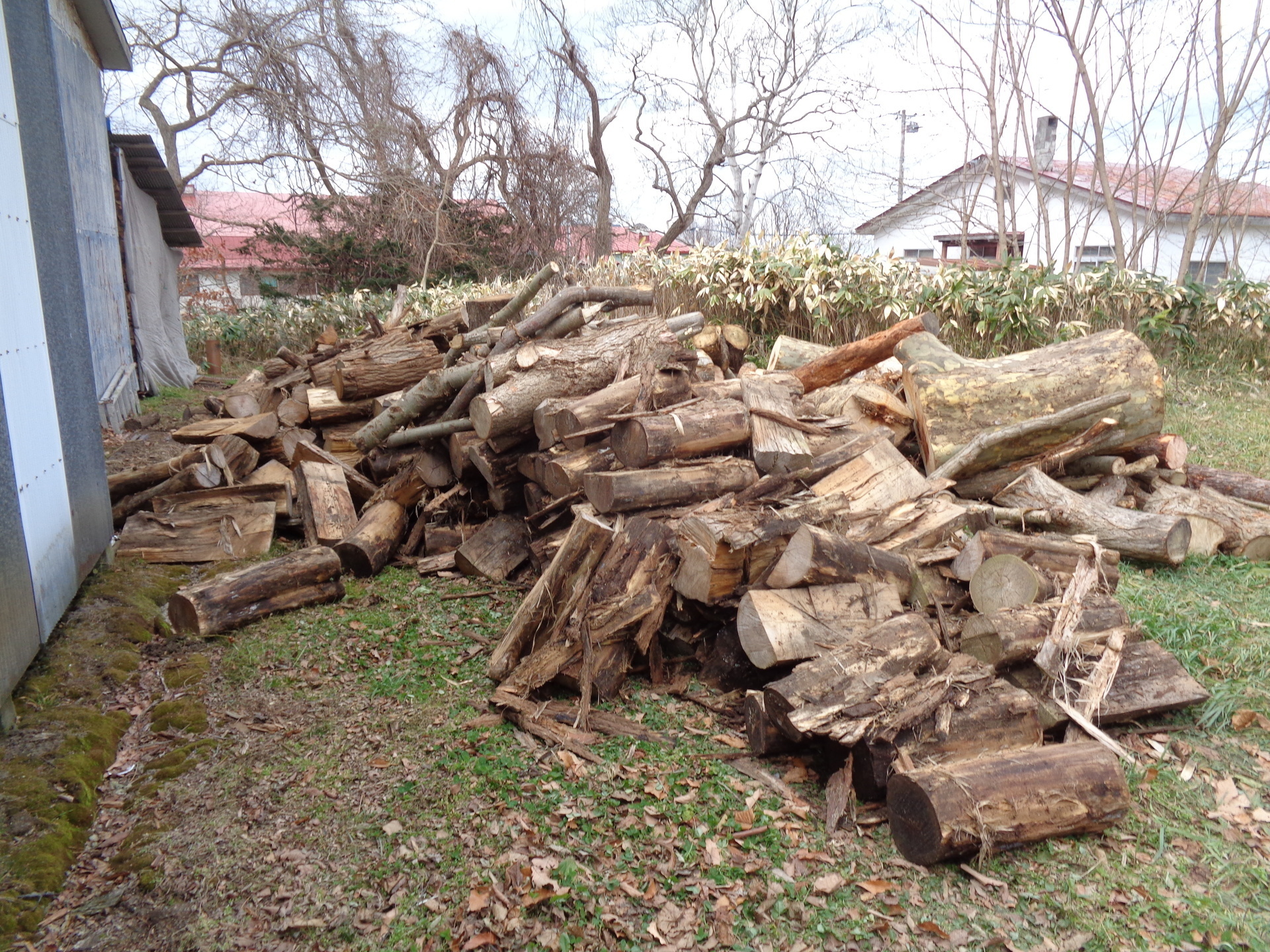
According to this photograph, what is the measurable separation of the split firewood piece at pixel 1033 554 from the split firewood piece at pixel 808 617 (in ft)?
1.46

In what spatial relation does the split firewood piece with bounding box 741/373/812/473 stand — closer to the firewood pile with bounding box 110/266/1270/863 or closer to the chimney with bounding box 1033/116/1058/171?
the firewood pile with bounding box 110/266/1270/863

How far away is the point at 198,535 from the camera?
18.2 feet

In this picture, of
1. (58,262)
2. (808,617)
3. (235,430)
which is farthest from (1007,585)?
(235,430)

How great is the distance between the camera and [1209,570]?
482 cm

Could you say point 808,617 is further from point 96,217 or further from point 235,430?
point 96,217

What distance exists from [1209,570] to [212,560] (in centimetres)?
635

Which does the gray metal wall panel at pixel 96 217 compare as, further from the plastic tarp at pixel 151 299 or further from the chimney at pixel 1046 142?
the chimney at pixel 1046 142

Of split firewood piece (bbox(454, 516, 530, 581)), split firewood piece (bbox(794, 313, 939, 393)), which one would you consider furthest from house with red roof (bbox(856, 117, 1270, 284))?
split firewood piece (bbox(454, 516, 530, 581))

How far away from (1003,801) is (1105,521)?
3.01 meters

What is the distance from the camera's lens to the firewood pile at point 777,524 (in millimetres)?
3076

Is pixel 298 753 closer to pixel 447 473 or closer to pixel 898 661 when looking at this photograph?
pixel 898 661

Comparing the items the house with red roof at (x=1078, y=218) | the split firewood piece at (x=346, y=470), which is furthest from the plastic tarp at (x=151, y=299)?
the house with red roof at (x=1078, y=218)

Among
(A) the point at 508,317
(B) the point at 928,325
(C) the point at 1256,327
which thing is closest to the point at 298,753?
(A) the point at 508,317

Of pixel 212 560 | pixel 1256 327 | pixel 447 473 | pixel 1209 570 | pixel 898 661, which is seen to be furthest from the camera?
pixel 1256 327
